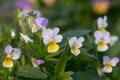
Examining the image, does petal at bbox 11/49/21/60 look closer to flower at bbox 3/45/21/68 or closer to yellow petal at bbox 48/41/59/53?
flower at bbox 3/45/21/68

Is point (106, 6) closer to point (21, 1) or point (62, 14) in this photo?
point (62, 14)

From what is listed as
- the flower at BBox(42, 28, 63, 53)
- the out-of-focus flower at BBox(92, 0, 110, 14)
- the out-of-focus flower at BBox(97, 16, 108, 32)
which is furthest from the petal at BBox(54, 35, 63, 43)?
the out-of-focus flower at BBox(92, 0, 110, 14)

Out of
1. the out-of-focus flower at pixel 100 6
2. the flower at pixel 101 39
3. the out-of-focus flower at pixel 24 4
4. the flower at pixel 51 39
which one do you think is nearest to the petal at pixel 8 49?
the flower at pixel 51 39

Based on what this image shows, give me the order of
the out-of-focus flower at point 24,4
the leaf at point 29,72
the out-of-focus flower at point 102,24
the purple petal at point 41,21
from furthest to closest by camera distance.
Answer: the out-of-focus flower at point 24,4 < the out-of-focus flower at point 102,24 < the purple petal at point 41,21 < the leaf at point 29,72

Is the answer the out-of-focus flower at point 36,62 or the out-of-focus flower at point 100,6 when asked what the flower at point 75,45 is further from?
the out-of-focus flower at point 100,6

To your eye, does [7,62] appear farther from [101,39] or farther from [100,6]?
[100,6]

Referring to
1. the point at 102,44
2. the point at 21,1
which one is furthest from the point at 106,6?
the point at 102,44

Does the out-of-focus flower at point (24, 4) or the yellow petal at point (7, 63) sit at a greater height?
the out-of-focus flower at point (24, 4)
